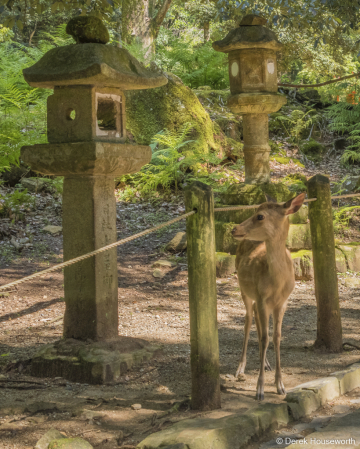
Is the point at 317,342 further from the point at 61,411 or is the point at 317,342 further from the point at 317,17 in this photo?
the point at 317,17

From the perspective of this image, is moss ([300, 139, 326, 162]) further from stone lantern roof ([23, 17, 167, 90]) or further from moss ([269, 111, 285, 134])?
stone lantern roof ([23, 17, 167, 90])

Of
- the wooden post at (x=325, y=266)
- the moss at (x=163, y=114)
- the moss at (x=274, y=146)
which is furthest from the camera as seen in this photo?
the moss at (x=274, y=146)

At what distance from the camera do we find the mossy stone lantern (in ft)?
13.5

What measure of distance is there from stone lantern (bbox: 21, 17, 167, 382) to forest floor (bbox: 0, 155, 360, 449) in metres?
0.62

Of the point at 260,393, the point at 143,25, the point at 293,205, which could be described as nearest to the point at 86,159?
the point at 293,205

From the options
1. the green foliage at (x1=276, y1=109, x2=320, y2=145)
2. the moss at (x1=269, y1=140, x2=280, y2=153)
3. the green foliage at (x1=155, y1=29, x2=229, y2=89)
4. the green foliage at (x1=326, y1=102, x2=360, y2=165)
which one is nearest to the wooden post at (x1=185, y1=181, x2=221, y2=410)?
the moss at (x1=269, y1=140, x2=280, y2=153)

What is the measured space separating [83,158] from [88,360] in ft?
5.44

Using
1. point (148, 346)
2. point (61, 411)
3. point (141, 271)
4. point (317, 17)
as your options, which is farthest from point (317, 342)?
point (317, 17)

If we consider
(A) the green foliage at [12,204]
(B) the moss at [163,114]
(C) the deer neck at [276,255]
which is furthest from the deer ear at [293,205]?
(B) the moss at [163,114]

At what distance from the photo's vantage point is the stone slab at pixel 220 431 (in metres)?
2.60

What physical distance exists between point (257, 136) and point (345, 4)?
2.41 m

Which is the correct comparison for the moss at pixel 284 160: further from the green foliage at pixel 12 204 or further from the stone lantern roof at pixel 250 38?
the green foliage at pixel 12 204

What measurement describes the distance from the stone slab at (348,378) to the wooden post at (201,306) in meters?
1.08

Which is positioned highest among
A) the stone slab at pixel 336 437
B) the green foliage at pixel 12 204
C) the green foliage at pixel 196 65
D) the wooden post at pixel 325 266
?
the green foliage at pixel 196 65
